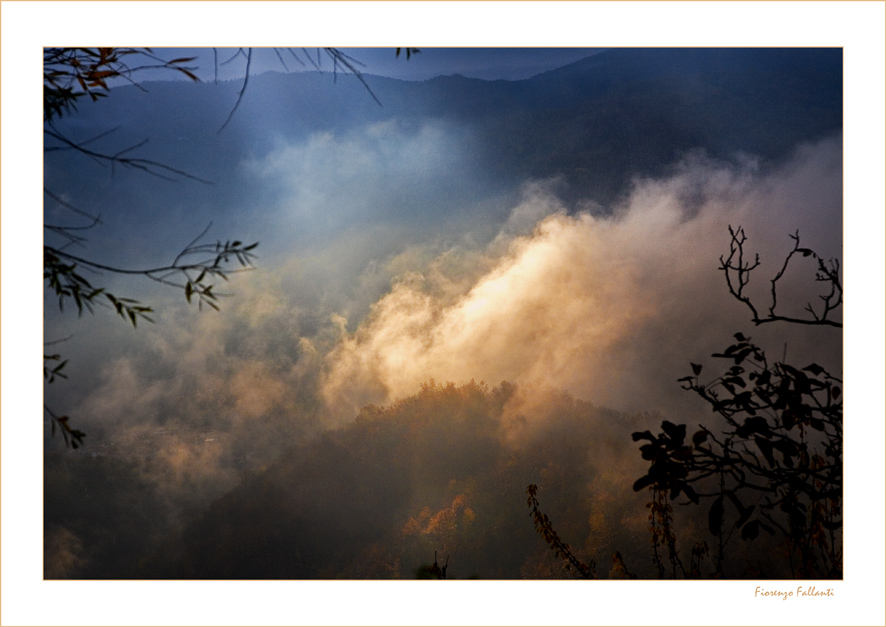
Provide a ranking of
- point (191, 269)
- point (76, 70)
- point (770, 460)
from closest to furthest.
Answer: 1. point (770, 460)
2. point (76, 70)
3. point (191, 269)

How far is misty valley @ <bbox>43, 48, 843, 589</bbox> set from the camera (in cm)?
203

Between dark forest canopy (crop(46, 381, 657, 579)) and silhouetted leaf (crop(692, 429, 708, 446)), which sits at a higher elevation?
silhouetted leaf (crop(692, 429, 708, 446))

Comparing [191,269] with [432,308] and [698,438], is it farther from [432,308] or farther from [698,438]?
[698,438]

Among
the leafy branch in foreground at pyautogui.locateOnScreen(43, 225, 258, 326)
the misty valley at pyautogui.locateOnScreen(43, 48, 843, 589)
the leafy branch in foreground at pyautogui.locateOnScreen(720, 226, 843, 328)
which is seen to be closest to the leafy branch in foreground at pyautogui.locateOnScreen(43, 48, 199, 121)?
the misty valley at pyautogui.locateOnScreen(43, 48, 843, 589)

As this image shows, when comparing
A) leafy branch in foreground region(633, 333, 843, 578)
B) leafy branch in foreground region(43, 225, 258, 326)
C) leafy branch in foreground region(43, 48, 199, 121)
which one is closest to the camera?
leafy branch in foreground region(633, 333, 843, 578)

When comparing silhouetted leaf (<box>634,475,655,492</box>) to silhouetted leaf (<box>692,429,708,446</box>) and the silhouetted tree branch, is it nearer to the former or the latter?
silhouetted leaf (<box>692,429,708,446</box>)

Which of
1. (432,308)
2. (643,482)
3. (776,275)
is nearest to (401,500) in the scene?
(432,308)

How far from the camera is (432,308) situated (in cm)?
215

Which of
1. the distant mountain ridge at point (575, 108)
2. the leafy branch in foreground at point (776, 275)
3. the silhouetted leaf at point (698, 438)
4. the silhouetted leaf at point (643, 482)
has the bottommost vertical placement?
the silhouetted leaf at point (643, 482)

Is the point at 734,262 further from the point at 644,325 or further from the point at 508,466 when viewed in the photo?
the point at 508,466

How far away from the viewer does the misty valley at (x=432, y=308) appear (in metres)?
2.03

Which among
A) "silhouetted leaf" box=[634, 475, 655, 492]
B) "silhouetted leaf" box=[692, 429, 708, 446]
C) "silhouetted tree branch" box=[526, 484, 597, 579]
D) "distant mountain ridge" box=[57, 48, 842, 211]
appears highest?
"distant mountain ridge" box=[57, 48, 842, 211]

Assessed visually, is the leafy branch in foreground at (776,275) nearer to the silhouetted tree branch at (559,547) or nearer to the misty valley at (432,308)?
the misty valley at (432,308)

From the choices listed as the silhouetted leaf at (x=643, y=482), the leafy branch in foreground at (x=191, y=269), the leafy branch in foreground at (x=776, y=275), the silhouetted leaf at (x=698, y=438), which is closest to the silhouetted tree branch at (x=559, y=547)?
the silhouetted leaf at (x=643, y=482)
